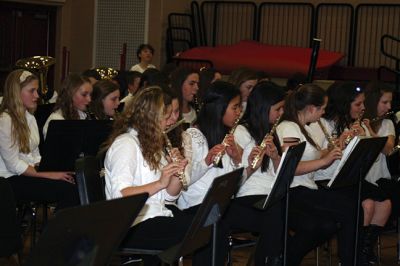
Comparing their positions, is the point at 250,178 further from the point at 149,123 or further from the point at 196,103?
the point at 196,103

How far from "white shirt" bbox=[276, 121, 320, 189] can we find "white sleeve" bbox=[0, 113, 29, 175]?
173 cm

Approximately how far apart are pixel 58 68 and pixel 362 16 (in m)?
4.99

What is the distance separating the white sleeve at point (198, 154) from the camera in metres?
5.05

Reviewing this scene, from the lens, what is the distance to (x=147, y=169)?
4453 millimetres

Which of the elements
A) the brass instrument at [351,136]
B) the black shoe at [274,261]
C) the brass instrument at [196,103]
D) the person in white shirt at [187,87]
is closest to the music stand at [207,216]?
the black shoe at [274,261]

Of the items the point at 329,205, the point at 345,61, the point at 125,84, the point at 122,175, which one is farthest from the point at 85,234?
the point at 345,61

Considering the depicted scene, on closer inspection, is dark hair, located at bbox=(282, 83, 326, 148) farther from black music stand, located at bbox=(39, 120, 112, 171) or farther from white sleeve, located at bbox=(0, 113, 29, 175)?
white sleeve, located at bbox=(0, 113, 29, 175)

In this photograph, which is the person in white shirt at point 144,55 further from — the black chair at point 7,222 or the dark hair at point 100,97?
the black chair at point 7,222

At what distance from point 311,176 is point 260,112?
74 cm

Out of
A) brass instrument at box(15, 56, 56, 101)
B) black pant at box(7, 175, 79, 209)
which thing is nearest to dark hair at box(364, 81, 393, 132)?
black pant at box(7, 175, 79, 209)

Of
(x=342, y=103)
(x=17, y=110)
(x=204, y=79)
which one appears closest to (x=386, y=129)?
(x=342, y=103)

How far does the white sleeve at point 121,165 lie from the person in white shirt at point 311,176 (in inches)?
61.6

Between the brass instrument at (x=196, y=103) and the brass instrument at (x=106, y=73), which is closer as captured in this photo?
the brass instrument at (x=196, y=103)

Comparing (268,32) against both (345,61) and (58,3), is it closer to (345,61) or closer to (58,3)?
(345,61)
